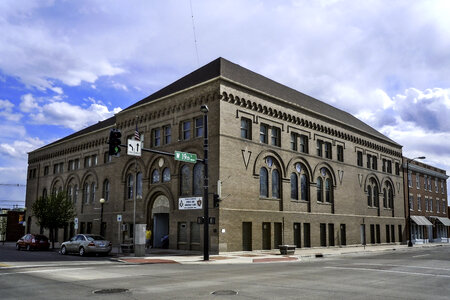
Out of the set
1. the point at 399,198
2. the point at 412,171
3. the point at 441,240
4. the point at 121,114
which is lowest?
the point at 441,240

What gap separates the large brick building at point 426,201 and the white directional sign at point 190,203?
31959 mm

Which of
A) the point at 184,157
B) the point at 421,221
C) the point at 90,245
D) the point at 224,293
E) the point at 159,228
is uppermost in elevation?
the point at 184,157

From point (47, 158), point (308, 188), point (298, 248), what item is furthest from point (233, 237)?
Result: point (47, 158)

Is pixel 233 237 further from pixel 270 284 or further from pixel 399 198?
pixel 399 198

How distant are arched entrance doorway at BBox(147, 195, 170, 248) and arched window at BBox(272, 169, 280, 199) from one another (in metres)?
8.89

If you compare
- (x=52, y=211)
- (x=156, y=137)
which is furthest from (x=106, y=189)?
(x=156, y=137)

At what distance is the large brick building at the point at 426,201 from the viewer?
53844mm

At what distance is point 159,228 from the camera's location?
34562mm

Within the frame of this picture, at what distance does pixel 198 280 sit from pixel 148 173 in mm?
22346

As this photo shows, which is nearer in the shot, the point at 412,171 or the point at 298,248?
the point at 298,248

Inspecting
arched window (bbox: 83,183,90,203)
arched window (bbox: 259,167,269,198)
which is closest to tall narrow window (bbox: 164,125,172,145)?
arched window (bbox: 259,167,269,198)

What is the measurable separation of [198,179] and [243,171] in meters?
3.45

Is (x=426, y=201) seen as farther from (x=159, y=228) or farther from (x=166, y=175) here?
(x=166, y=175)

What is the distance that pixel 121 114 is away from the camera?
39.9 meters
